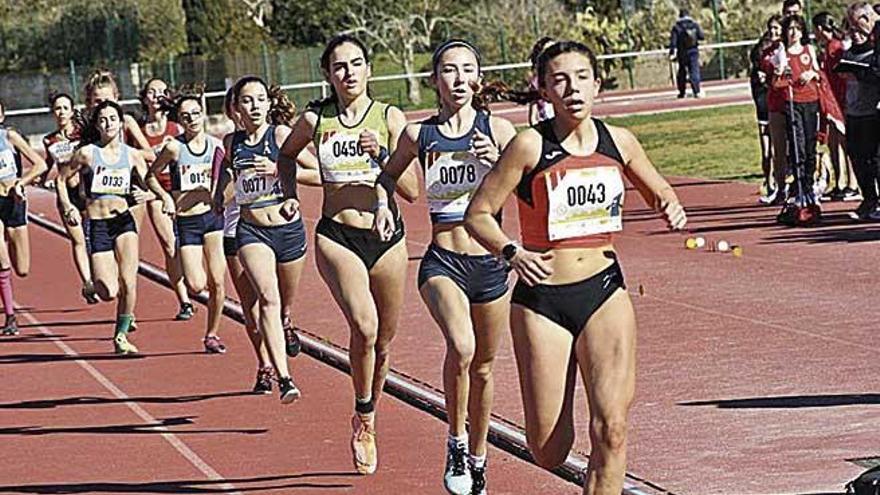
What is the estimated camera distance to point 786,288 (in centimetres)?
1537

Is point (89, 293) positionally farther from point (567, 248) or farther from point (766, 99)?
point (567, 248)

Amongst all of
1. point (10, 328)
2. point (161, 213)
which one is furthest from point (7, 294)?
point (161, 213)

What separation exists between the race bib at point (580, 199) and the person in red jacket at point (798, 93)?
12.1 meters

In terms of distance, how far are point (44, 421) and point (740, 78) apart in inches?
1709

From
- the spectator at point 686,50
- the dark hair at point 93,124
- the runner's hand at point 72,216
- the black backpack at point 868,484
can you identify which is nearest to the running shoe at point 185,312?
the runner's hand at point 72,216

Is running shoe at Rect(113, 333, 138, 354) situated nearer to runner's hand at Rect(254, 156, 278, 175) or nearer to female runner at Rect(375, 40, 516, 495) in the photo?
runner's hand at Rect(254, 156, 278, 175)

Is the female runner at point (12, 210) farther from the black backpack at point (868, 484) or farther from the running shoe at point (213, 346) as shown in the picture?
the black backpack at point (868, 484)

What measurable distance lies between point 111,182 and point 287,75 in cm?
4206

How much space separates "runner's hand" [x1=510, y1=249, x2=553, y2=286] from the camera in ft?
24.1

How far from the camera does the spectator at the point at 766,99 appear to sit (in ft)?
65.6

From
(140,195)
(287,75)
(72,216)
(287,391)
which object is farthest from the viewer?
(287,75)

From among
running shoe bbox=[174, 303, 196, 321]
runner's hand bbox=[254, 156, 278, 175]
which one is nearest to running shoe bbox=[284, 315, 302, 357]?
runner's hand bbox=[254, 156, 278, 175]

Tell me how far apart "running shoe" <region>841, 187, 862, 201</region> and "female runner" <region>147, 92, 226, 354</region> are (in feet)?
27.5

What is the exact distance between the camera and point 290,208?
36.7 ft
